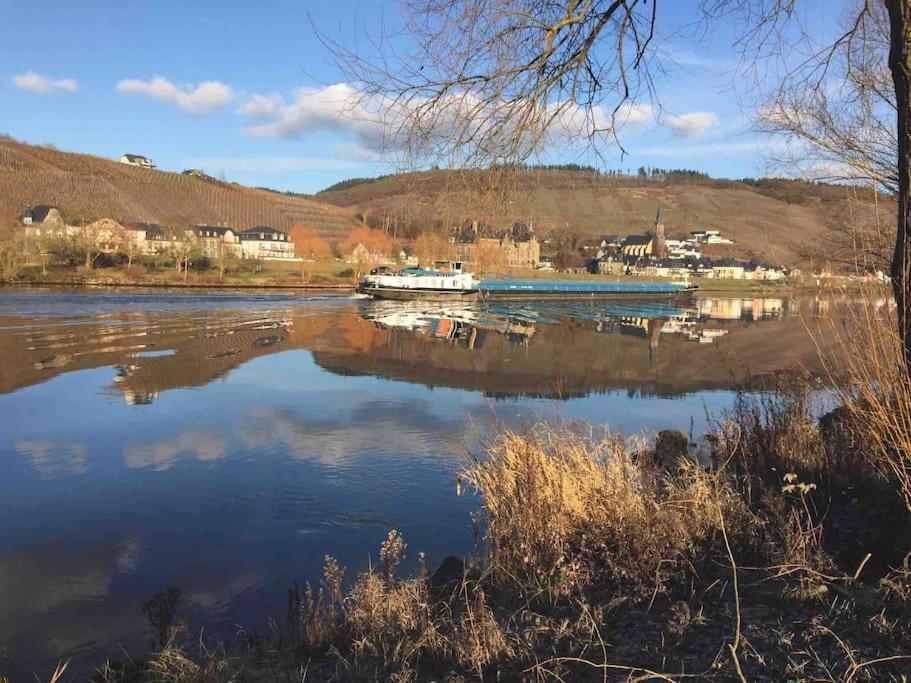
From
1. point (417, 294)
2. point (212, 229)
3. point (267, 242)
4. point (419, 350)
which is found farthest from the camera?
point (267, 242)

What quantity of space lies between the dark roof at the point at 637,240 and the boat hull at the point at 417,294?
88.4m

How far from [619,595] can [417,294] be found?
53511 millimetres

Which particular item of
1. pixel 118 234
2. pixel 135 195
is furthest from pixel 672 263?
pixel 135 195

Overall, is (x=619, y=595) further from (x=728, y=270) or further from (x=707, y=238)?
(x=707, y=238)

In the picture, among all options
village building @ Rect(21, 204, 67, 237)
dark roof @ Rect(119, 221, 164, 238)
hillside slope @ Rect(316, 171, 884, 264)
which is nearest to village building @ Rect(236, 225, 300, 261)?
dark roof @ Rect(119, 221, 164, 238)

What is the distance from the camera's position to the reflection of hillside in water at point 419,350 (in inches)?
613

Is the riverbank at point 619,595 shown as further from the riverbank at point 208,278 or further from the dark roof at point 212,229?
the dark roof at point 212,229

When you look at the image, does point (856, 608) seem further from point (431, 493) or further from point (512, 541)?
point (431, 493)

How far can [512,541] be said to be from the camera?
499 centimetres

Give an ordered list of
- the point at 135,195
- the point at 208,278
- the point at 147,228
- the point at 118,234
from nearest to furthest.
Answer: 1. the point at 208,278
2. the point at 118,234
3. the point at 147,228
4. the point at 135,195

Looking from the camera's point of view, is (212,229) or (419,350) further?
(212,229)

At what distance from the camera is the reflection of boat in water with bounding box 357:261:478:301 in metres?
56.2

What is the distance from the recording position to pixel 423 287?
58.3 m

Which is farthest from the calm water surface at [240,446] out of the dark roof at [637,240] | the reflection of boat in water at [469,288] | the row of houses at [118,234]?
the dark roof at [637,240]
